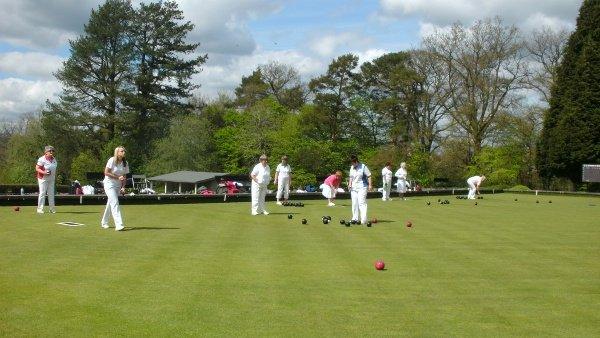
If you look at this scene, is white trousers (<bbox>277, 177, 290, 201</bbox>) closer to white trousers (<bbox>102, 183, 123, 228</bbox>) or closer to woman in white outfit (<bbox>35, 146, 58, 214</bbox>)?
woman in white outfit (<bbox>35, 146, 58, 214</bbox>)

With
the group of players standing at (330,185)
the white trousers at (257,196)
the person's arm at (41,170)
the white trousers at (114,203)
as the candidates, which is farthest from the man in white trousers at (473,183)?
the white trousers at (114,203)

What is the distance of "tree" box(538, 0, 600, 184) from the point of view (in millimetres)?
48531

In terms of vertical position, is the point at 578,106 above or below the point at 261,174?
above

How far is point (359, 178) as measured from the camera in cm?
1653

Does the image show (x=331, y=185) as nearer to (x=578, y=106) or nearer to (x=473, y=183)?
(x=473, y=183)

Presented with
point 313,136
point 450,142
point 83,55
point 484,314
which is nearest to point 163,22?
point 83,55

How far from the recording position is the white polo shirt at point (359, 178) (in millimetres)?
16484

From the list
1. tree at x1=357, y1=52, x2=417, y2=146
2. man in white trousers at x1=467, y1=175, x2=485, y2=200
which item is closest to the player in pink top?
man in white trousers at x1=467, y1=175, x2=485, y2=200

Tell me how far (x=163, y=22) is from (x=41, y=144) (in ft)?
52.4

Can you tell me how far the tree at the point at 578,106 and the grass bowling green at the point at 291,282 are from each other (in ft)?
122

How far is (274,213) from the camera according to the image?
20531mm

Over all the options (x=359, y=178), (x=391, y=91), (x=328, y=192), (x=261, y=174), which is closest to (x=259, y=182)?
(x=261, y=174)

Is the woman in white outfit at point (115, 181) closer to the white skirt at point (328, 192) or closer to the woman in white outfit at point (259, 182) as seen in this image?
the woman in white outfit at point (259, 182)

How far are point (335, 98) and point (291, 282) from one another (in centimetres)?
5583
